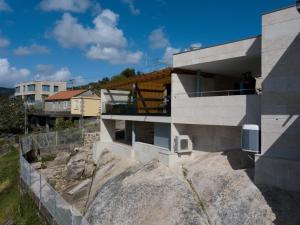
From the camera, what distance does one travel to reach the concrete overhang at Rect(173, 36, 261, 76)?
13607 mm

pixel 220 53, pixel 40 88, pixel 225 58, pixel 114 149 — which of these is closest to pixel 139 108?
pixel 114 149

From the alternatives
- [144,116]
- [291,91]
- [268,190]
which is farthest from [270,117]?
[144,116]

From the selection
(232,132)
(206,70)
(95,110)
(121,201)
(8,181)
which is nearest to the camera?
(121,201)

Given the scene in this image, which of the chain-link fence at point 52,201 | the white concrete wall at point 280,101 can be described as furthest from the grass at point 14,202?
the white concrete wall at point 280,101

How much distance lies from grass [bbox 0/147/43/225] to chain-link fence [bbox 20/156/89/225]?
0.97 metres

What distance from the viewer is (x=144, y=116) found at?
19.5m

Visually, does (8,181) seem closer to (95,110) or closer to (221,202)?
(221,202)

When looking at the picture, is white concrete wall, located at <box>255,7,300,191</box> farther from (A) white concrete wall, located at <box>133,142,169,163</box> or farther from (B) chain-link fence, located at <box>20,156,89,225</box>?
(A) white concrete wall, located at <box>133,142,169,163</box>

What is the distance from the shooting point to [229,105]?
13.7m

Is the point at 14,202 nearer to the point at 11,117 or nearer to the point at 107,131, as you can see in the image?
the point at 107,131

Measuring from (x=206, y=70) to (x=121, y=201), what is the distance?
878cm

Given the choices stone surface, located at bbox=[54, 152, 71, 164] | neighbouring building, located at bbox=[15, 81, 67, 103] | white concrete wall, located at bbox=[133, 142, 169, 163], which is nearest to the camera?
white concrete wall, located at bbox=[133, 142, 169, 163]

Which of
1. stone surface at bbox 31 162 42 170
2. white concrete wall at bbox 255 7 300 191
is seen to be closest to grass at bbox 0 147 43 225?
stone surface at bbox 31 162 42 170

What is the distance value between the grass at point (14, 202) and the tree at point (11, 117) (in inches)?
922
